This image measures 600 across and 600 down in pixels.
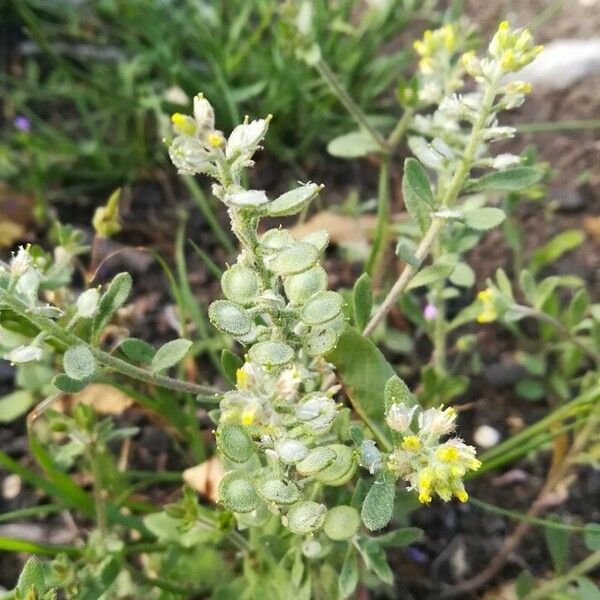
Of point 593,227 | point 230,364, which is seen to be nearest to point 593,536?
point 230,364


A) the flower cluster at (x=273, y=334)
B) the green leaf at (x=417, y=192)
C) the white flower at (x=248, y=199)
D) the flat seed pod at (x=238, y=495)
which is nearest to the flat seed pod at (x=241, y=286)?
the flower cluster at (x=273, y=334)

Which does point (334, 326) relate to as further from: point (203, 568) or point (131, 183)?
point (131, 183)

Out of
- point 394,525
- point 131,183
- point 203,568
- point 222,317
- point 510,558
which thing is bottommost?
point 510,558

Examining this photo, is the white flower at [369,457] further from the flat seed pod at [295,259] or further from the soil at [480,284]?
the soil at [480,284]

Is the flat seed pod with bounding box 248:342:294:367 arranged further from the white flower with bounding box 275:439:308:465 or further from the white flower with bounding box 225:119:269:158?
the white flower with bounding box 225:119:269:158

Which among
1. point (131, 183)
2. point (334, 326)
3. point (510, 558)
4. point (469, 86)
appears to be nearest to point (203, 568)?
point (334, 326)

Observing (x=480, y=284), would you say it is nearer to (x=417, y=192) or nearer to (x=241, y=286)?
(x=417, y=192)

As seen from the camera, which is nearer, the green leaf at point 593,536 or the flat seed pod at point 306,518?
the flat seed pod at point 306,518

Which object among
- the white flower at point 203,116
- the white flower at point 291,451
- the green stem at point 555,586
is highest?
the white flower at point 203,116
